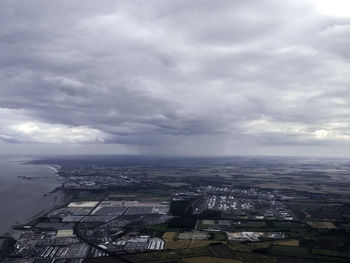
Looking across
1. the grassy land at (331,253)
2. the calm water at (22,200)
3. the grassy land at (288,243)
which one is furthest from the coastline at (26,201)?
the grassy land at (331,253)

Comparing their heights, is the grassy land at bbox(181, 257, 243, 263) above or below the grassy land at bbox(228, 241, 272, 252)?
below

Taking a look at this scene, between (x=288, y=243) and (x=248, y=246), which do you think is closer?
(x=248, y=246)

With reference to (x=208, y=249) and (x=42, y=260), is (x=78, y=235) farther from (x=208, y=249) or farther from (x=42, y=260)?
(x=208, y=249)

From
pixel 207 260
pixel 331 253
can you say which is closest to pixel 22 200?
pixel 207 260

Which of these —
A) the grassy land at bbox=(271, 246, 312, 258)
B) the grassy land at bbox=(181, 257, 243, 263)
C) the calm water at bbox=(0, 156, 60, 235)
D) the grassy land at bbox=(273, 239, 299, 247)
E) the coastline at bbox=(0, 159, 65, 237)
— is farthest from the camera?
the calm water at bbox=(0, 156, 60, 235)

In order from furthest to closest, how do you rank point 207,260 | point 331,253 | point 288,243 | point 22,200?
point 22,200, point 288,243, point 331,253, point 207,260

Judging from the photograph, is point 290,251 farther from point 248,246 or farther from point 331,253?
point 248,246

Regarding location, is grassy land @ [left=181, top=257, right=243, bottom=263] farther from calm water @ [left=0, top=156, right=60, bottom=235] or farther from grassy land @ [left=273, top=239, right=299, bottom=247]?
calm water @ [left=0, top=156, right=60, bottom=235]

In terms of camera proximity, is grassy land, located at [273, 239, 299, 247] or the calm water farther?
the calm water

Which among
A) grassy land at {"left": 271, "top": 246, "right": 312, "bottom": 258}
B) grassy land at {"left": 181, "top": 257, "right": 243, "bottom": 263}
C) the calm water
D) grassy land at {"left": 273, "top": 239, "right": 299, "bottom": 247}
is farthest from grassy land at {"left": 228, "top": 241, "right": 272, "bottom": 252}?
the calm water

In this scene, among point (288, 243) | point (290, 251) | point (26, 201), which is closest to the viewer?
point (290, 251)

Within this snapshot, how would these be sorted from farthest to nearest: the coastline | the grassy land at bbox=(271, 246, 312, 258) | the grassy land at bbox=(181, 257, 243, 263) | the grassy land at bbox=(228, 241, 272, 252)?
the coastline < the grassy land at bbox=(228, 241, 272, 252) < the grassy land at bbox=(271, 246, 312, 258) < the grassy land at bbox=(181, 257, 243, 263)

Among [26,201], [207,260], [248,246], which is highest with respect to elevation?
[26,201]
